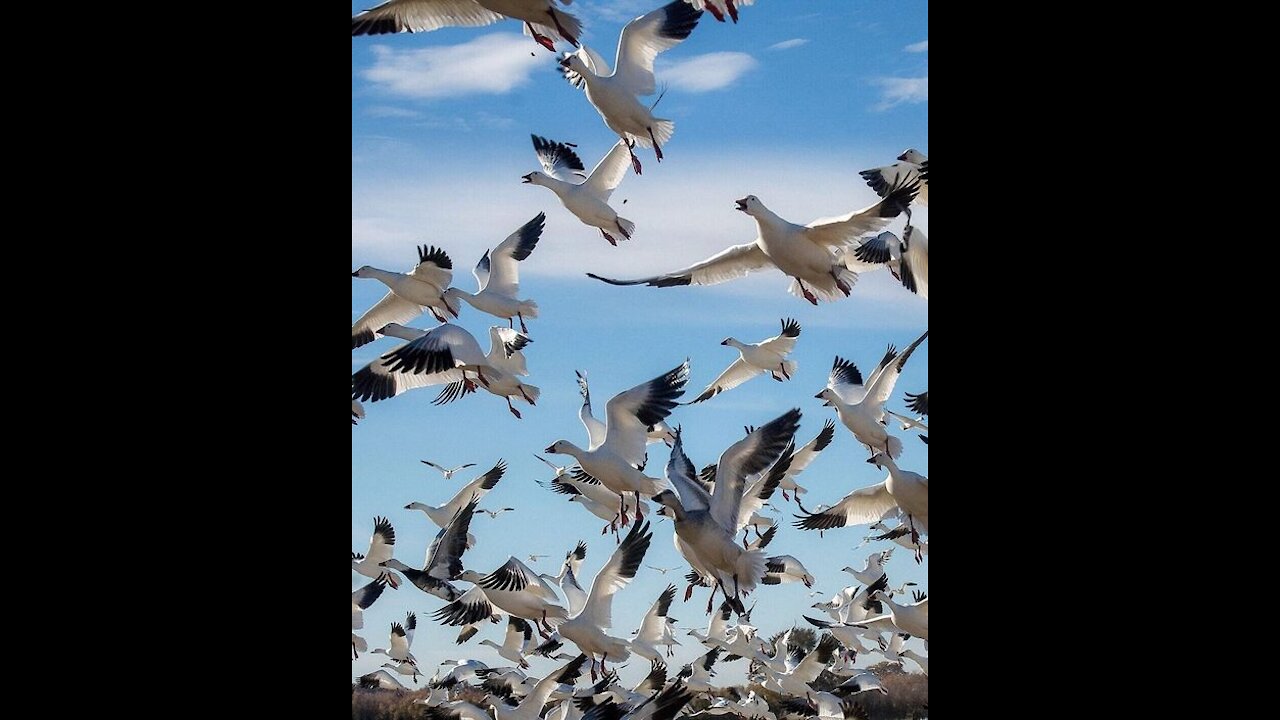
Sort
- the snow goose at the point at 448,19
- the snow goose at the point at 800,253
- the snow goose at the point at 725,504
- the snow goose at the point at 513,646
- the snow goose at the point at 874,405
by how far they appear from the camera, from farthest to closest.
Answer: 1. the snow goose at the point at 513,646
2. the snow goose at the point at 874,405
3. the snow goose at the point at 725,504
4. the snow goose at the point at 800,253
5. the snow goose at the point at 448,19

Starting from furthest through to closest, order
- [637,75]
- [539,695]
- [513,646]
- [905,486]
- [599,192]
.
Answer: [513,646]
[539,695]
[599,192]
[905,486]
[637,75]

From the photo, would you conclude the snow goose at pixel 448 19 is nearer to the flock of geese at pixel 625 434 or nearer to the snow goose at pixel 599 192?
the flock of geese at pixel 625 434

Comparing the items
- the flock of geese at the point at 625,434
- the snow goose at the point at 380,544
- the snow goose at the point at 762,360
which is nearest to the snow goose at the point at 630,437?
the flock of geese at the point at 625,434

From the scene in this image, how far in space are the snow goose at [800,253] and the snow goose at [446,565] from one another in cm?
262

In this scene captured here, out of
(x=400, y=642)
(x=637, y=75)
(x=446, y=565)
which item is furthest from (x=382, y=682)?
(x=637, y=75)

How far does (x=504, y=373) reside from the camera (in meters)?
9.42

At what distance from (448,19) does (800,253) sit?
2532 millimetres

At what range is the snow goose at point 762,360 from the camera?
1060cm

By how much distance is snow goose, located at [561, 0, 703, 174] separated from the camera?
8.04m

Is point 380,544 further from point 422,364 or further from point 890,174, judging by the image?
point 890,174
